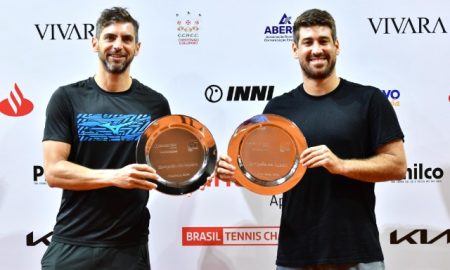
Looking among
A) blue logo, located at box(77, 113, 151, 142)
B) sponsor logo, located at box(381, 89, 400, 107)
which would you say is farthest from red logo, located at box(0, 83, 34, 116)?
sponsor logo, located at box(381, 89, 400, 107)

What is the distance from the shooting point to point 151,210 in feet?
8.63

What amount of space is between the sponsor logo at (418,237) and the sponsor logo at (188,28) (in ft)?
4.94

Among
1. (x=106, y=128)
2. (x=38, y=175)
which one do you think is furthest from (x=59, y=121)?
(x=38, y=175)

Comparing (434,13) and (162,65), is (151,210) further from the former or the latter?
(434,13)

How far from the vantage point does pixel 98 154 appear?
204cm

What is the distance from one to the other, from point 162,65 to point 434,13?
58.0 inches

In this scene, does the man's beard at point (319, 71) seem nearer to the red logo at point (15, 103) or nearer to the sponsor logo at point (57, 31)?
the sponsor logo at point (57, 31)

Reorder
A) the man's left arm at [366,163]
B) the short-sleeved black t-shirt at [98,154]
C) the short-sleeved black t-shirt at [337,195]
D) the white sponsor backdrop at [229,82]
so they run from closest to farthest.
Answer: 1. the man's left arm at [366,163]
2. the short-sleeved black t-shirt at [337,195]
3. the short-sleeved black t-shirt at [98,154]
4. the white sponsor backdrop at [229,82]

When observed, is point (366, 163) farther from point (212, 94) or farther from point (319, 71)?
point (212, 94)

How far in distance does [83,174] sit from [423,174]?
5.76 feet

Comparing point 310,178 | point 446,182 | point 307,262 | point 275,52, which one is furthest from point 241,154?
point 446,182

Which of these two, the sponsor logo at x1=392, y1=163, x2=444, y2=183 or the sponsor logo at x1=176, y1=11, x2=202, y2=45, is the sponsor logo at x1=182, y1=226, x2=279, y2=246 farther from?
the sponsor logo at x1=176, y1=11, x2=202, y2=45

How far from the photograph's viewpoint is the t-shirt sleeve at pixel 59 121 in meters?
2.03

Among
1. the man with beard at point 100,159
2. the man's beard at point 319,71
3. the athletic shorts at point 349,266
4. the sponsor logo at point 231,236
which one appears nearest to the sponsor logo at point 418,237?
the sponsor logo at point 231,236
